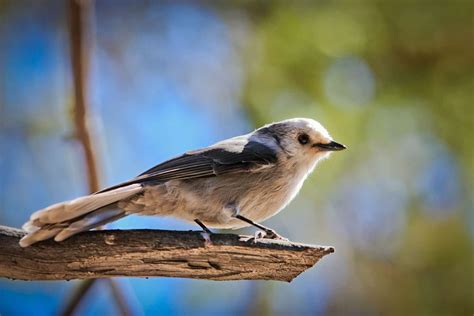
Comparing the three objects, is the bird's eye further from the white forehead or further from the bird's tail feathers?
the bird's tail feathers

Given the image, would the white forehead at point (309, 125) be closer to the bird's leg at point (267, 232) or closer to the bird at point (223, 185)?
the bird at point (223, 185)

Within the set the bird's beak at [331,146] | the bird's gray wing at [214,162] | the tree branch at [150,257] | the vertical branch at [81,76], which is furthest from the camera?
the vertical branch at [81,76]

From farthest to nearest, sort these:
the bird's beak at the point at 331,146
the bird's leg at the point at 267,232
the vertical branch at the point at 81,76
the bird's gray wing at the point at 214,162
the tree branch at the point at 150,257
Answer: the vertical branch at the point at 81,76 → the bird's beak at the point at 331,146 → the bird's gray wing at the point at 214,162 → the bird's leg at the point at 267,232 → the tree branch at the point at 150,257

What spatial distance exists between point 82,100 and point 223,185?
910mm

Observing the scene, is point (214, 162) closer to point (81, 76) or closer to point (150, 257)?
point (150, 257)

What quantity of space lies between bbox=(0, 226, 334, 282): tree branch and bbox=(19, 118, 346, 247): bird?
0.45 feet

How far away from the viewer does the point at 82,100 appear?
10.2 ft

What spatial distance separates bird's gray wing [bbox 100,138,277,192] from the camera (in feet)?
8.09

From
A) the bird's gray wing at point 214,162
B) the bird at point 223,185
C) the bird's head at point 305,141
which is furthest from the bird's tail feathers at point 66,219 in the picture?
the bird's head at point 305,141

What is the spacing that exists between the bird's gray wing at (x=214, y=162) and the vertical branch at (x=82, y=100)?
0.73 metres

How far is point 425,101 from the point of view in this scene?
3.99 meters

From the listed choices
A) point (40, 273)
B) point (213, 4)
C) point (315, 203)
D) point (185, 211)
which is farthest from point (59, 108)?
point (40, 273)

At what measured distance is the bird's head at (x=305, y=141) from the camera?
275 cm

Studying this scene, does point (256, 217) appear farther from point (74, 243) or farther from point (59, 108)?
point (59, 108)
